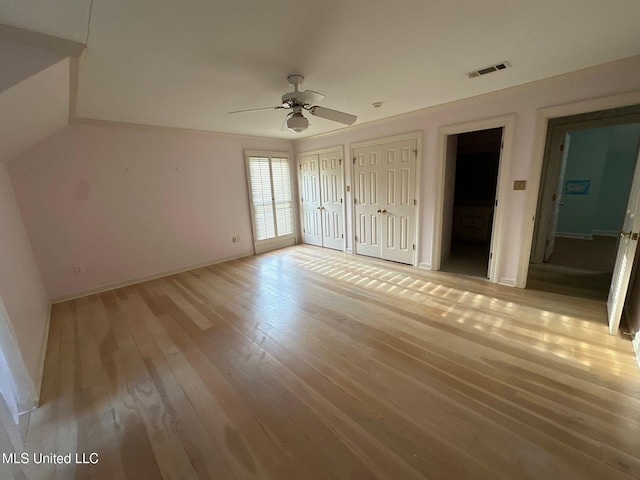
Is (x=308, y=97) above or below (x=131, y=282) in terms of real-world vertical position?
above

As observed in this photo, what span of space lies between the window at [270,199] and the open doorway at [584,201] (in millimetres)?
4487

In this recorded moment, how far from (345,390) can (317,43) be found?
2.48 m

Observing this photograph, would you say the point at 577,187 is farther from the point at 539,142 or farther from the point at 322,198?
the point at 322,198

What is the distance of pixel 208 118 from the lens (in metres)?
3.54

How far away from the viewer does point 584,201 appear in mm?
5762

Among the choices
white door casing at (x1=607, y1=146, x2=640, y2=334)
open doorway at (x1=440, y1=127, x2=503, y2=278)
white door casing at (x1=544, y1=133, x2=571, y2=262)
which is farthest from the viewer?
open doorway at (x1=440, y1=127, x2=503, y2=278)

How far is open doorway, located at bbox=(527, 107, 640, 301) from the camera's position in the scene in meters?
3.39

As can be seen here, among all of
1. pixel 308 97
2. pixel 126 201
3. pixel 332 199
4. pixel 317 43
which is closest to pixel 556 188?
pixel 332 199

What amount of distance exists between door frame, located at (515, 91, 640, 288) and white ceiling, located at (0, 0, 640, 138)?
37cm

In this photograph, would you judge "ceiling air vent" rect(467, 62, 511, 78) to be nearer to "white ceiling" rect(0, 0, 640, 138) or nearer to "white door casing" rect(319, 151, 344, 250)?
"white ceiling" rect(0, 0, 640, 138)

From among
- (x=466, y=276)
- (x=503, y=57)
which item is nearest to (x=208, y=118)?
(x=503, y=57)

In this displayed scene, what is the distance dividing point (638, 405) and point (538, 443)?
82 centimetres

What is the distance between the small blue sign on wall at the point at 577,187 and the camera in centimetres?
572

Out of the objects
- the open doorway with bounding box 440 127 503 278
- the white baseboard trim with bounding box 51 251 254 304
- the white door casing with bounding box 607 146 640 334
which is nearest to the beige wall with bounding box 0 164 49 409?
the white baseboard trim with bounding box 51 251 254 304
